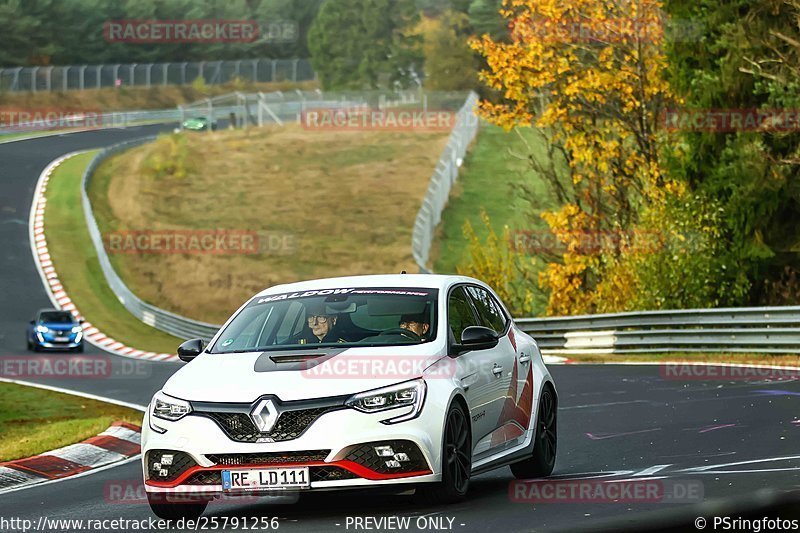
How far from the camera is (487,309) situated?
1142 centimetres

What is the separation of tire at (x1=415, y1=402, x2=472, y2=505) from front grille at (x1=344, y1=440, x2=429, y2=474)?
19cm

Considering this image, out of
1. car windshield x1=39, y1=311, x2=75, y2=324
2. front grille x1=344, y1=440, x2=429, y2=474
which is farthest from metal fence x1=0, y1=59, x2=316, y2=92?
front grille x1=344, y1=440, x2=429, y2=474

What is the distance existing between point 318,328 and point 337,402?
1354 mm

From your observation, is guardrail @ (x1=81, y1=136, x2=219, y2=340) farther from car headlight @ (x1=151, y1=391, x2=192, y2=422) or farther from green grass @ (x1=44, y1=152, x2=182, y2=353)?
car headlight @ (x1=151, y1=391, x2=192, y2=422)

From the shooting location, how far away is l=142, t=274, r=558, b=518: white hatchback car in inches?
357

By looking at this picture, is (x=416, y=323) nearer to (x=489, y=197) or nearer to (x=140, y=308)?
(x=140, y=308)

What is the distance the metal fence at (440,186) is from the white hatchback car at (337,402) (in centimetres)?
2935

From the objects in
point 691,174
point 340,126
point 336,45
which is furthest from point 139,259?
point 336,45

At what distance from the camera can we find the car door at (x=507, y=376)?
35.1 ft

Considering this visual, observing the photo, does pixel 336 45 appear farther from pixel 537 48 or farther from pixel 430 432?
pixel 430 432

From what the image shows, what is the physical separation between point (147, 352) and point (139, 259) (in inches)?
747
